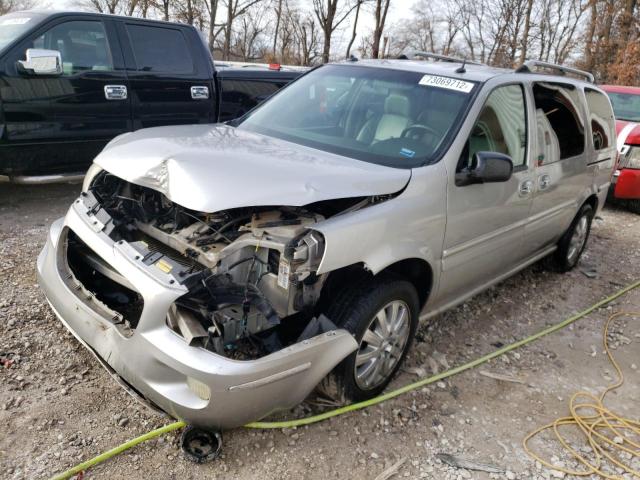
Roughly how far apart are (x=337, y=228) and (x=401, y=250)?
0.48 meters

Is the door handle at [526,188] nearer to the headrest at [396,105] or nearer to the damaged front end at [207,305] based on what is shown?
the headrest at [396,105]

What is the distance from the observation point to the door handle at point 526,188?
359 cm

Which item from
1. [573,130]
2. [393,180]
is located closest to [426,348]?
[393,180]

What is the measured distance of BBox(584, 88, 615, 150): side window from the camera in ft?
15.7

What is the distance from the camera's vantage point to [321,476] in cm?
241

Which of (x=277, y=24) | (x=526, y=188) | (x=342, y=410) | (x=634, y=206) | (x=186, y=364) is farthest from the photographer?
(x=277, y=24)

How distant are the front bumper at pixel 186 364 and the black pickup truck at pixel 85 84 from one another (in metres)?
3.06

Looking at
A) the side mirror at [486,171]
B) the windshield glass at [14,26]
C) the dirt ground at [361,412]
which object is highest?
the windshield glass at [14,26]

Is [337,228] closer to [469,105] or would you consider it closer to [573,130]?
[469,105]

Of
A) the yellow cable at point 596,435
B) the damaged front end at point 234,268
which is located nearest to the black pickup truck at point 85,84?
the damaged front end at point 234,268

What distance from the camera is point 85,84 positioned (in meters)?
5.16

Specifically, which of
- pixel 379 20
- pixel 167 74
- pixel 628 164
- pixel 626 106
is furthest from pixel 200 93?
pixel 379 20

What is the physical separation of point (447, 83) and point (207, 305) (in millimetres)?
2034

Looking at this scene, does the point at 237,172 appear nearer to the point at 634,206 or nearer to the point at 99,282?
the point at 99,282
